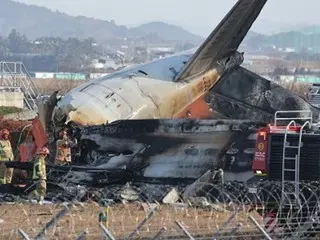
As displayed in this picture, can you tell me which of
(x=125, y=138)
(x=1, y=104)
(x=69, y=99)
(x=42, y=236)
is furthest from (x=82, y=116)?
(x=1, y=104)

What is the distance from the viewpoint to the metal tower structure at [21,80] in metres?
54.8

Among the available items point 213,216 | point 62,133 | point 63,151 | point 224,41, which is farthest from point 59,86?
point 213,216

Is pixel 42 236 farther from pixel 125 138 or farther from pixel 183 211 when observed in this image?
pixel 125 138

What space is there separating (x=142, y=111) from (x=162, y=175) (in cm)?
565

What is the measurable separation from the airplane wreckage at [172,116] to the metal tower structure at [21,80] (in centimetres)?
2270

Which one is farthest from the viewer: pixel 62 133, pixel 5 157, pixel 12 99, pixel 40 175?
pixel 12 99

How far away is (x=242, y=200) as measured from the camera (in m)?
17.7

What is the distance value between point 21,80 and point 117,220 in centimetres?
4574

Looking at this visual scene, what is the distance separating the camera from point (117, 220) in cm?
1748

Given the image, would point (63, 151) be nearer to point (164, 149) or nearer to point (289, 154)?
point (164, 149)

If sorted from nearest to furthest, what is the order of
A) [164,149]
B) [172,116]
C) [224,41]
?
[164,149] → [172,116] → [224,41]

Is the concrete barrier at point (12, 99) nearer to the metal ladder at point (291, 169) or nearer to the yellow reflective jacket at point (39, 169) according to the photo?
the yellow reflective jacket at point (39, 169)

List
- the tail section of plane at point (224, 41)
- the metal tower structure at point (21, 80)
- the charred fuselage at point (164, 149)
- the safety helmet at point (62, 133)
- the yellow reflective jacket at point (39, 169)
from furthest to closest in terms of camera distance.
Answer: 1. the metal tower structure at point (21, 80)
2. the tail section of plane at point (224, 41)
3. the safety helmet at point (62, 133)
4. the charred fuselage at point (164, 149)
5. the yellow reflective jacket at point (39, 169)

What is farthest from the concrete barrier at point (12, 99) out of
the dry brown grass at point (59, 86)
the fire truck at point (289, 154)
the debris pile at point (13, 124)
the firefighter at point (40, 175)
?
the fire truck at point (289, 154)
